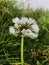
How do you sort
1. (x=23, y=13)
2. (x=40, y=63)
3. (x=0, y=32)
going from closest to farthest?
(x=40, y=63) → (x=0, y=32) → (x=23, y=13)

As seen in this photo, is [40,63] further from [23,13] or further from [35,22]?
[23,13]

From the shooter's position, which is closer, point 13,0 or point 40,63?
point 40,63

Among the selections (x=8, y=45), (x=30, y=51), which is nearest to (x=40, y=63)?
(x=30, y=51)
